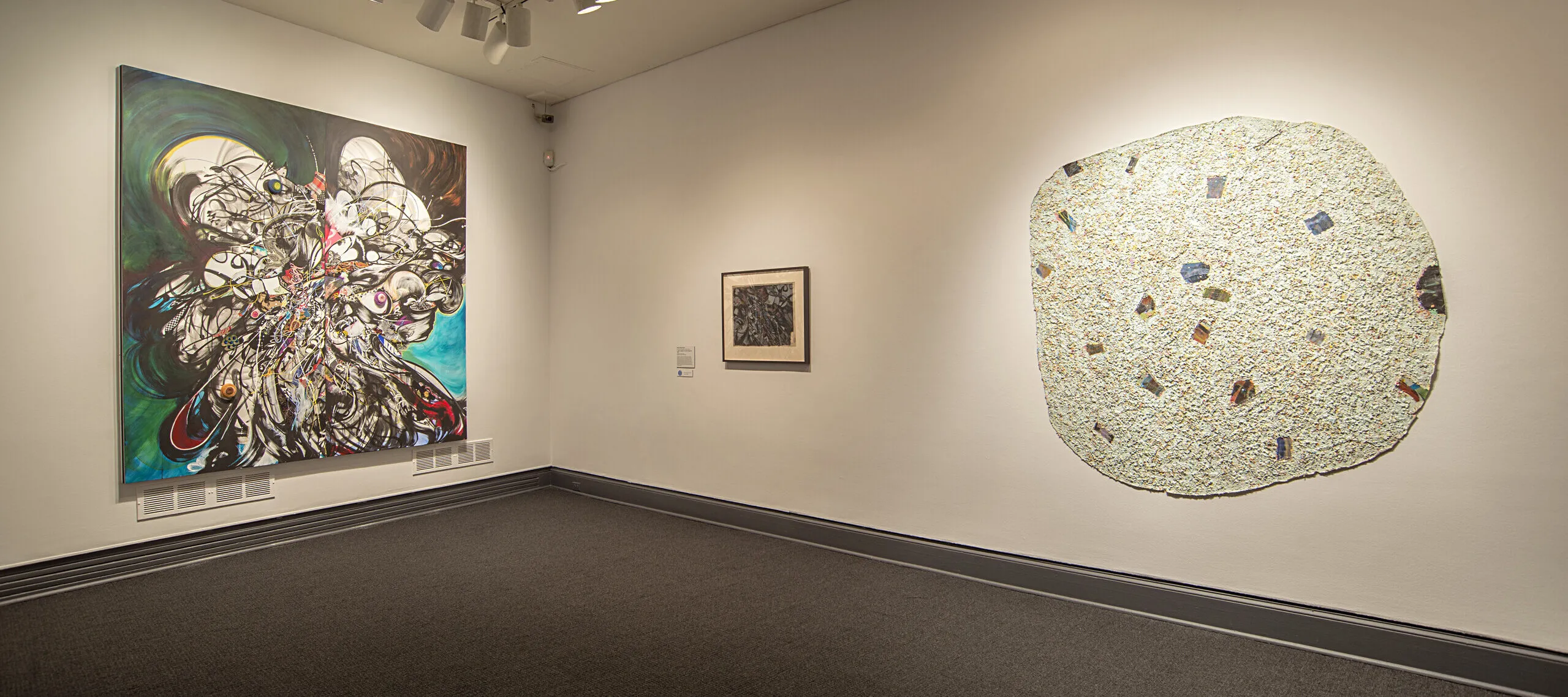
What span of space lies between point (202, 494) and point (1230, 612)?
487 centimetres

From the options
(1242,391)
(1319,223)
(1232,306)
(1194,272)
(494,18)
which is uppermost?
(494,18)

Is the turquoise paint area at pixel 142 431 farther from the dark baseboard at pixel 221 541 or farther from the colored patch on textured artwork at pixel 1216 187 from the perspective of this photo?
the colored patch on textured artwork at pixel 1216 187

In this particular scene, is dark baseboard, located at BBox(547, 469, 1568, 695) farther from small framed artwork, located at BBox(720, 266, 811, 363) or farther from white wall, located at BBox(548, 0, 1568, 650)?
small framed artwork, located at BBox(720, 266, 811, 363)

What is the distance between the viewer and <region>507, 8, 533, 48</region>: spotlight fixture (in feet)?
11.5

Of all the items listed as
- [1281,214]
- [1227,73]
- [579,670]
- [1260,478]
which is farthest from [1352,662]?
[579,670]

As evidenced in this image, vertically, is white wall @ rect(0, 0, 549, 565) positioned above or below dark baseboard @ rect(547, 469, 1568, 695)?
above

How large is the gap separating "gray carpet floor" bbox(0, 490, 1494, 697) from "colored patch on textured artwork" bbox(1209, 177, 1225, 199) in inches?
66.0

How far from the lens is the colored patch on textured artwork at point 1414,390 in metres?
2.40

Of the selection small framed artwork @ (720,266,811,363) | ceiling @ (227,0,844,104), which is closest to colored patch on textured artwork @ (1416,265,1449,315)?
small framed artwork @ (720,266,811,363)

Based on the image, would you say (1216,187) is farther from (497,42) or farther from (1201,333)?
(497,42)

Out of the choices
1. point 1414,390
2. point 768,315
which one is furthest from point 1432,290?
point 768,315

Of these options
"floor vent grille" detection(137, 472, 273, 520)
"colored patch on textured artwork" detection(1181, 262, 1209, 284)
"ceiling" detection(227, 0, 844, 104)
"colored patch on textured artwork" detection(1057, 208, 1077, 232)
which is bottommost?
"floor vent grille" detection(137, 472, 273, 520)

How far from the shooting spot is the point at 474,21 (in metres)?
3.61

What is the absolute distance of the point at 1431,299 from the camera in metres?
2.39
